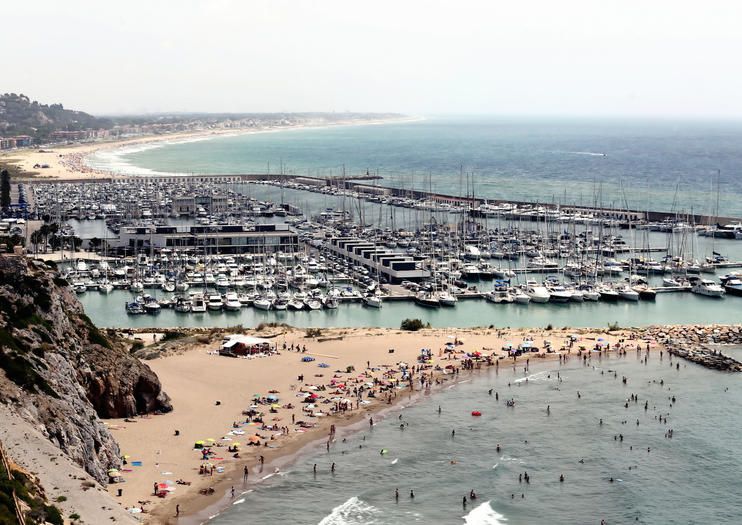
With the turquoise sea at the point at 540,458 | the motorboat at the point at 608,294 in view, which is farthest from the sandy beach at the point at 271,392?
the motorboat at the point at 608,294

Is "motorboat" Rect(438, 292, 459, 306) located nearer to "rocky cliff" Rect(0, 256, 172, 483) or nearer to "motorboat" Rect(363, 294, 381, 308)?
"motorboat" Rect(363, 294, 381, 308)

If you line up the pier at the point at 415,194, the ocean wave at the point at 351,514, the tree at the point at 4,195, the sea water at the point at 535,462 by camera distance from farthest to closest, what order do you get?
the tree at the point at 4,195 < the pier at the point at 415,194 < the sea water at the point at 535,462 < the ocean wave at the point at 351,514

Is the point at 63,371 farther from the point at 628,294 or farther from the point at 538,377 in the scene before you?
the point at 628,294

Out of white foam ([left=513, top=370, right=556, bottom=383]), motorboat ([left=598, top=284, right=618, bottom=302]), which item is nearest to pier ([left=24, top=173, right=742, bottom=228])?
motorboat ([left=598, top=284, right=618, bottom=302])

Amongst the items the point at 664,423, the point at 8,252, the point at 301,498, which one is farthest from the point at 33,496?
the point at 664,423

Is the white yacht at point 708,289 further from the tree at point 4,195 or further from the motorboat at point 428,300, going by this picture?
the tree at point 4,195

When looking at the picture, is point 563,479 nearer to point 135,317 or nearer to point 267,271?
point 135,317
